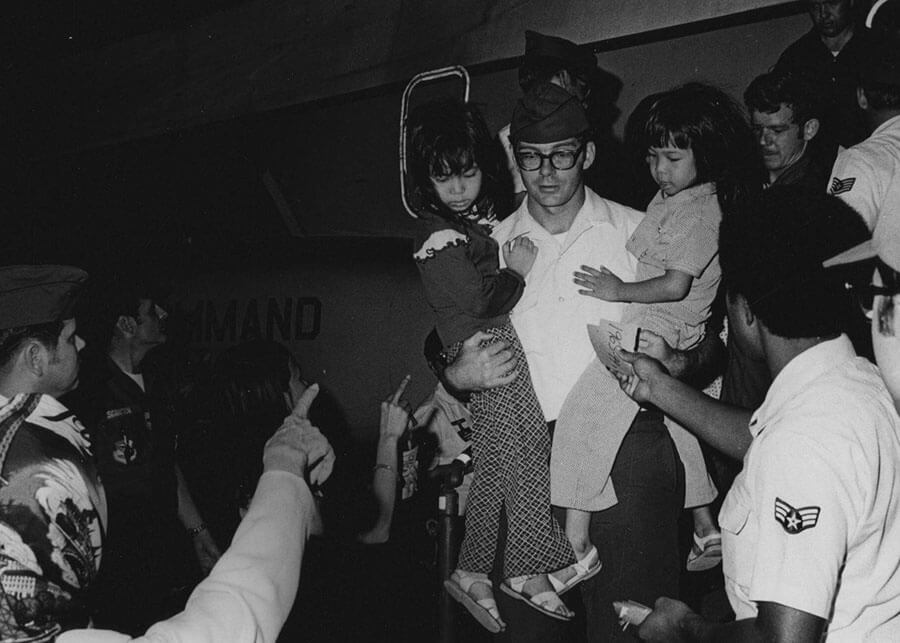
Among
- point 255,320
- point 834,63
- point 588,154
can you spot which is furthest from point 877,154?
point 255,320

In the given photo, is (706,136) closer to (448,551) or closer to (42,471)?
(448,551)

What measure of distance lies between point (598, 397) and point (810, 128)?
1228mm

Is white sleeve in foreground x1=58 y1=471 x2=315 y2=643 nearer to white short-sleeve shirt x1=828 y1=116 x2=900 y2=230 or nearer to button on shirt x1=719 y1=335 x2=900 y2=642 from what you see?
button on shirt x1=719 y1=335 x2=900 y2=642

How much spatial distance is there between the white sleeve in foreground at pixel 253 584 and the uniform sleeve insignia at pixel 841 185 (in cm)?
161

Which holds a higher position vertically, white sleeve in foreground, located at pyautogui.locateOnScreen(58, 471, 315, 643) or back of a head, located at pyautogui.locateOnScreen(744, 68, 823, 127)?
back of a head, located at pyautogui.locateOnScreen(744, 68, 823, 127)

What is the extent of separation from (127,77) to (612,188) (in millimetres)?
3155

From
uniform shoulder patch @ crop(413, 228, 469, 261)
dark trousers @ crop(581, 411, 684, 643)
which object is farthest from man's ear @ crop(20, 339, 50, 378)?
dark trousers @ crop(581, 411, 684, 643)

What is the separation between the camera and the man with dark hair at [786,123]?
269 cm

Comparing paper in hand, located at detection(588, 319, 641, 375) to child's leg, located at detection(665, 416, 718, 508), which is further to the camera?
child's leg, located at detection(665, 416, 718, 508)

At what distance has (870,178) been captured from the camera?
2.23 meters

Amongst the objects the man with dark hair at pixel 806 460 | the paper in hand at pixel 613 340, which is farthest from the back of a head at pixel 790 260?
the paper in hand at pixel 613 340

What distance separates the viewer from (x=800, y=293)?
5.05ft

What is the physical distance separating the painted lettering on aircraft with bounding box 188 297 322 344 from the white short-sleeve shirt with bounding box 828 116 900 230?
2705 millimetres

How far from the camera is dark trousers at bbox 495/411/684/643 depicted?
7.37ft
